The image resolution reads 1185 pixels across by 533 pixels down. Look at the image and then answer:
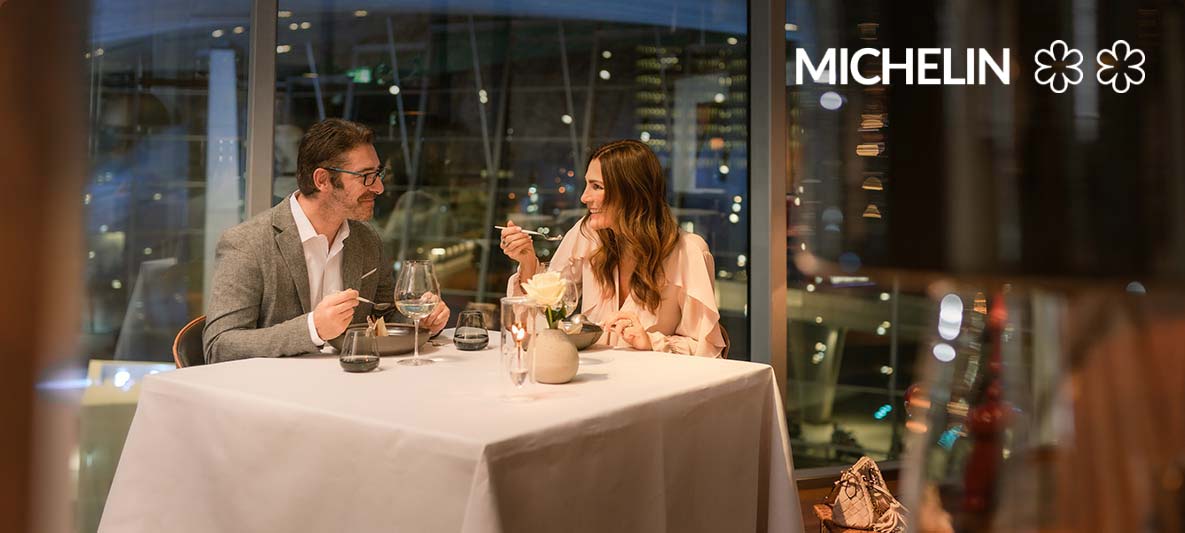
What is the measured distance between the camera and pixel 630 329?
2.36m

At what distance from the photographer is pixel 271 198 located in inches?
127

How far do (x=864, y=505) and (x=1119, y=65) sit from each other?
7.99ft

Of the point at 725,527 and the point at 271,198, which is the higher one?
the point at 271,198

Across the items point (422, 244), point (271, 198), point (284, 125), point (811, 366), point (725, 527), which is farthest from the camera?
point (422, 244)

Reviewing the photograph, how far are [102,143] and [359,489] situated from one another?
258cm

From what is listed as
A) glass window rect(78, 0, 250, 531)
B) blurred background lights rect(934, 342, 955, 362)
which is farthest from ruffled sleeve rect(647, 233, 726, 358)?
blurred background lights rect(934, 342, 955, 362)

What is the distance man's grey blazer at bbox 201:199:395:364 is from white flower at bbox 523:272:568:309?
0.59m

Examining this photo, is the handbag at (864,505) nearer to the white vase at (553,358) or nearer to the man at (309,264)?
the white vase at (553,358)

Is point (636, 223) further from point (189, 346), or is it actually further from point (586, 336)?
point (189, 346)

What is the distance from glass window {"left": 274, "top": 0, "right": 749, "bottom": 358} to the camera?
3.80 meters

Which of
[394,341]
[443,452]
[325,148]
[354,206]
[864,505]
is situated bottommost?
[864,505]

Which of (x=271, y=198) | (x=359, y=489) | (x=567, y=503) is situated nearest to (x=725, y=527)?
(x=567, y=503)

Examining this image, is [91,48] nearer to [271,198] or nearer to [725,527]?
[271,198]

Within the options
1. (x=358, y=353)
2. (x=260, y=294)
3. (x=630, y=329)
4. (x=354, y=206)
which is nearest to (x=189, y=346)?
(x=260, y=294)
